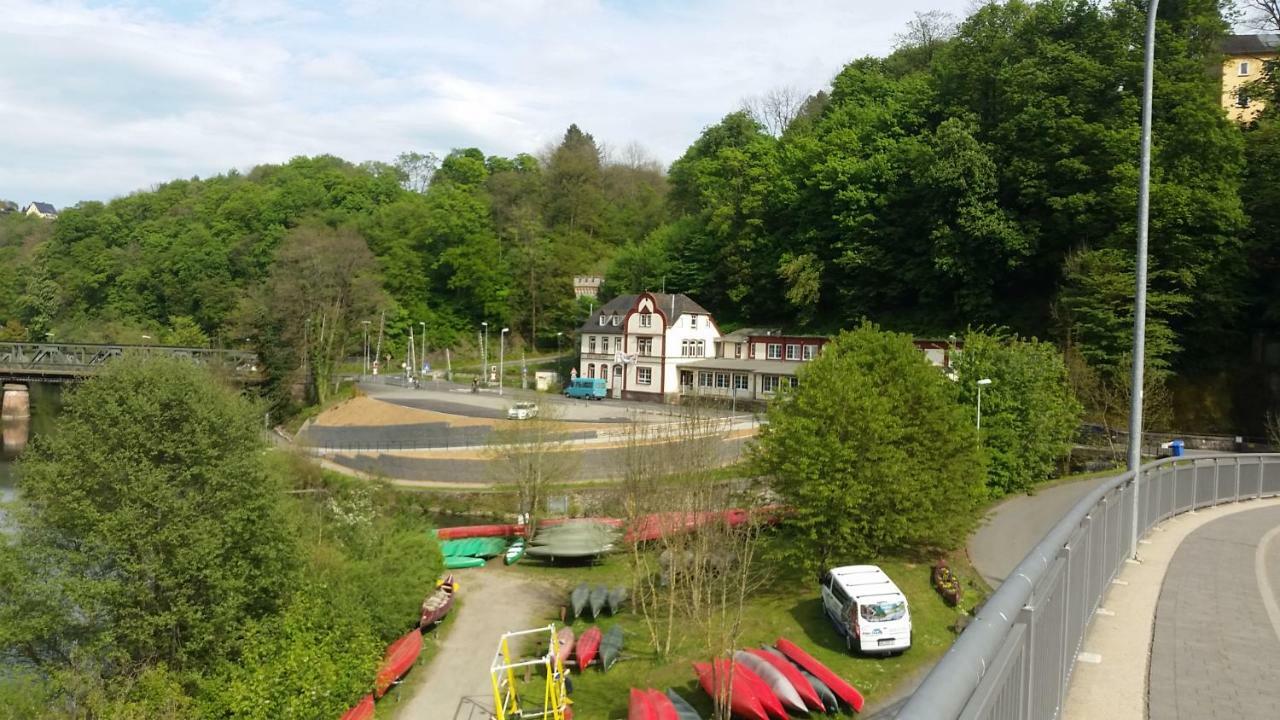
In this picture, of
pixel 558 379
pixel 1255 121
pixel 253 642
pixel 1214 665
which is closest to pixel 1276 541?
pixel 1214 665

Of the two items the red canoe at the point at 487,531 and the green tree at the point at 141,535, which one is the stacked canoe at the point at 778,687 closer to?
the green tree at the point at 141,535

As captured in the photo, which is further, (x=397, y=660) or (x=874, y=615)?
(x=397, y=660)

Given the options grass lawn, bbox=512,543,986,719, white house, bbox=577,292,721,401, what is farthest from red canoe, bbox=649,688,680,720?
white house, bbox=577,292,721,401

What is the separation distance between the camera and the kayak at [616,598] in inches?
1006

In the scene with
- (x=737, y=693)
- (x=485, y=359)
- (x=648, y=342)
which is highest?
(x=648, y=342)

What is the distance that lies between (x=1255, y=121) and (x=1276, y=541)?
4603 cm

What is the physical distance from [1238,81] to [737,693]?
6823 cm

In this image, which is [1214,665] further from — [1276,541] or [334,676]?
[334,676]

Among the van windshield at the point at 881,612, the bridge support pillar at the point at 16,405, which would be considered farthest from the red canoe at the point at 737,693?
the bridge support pillar at the point at 16,405

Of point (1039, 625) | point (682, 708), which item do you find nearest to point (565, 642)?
point (682, 708)

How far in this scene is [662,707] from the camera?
1730cm

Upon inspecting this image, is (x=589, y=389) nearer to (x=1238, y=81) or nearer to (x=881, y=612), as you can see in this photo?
(x=881, y=612)

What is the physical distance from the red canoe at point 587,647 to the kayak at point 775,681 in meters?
4.35

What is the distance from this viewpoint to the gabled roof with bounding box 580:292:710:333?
60.8 m
